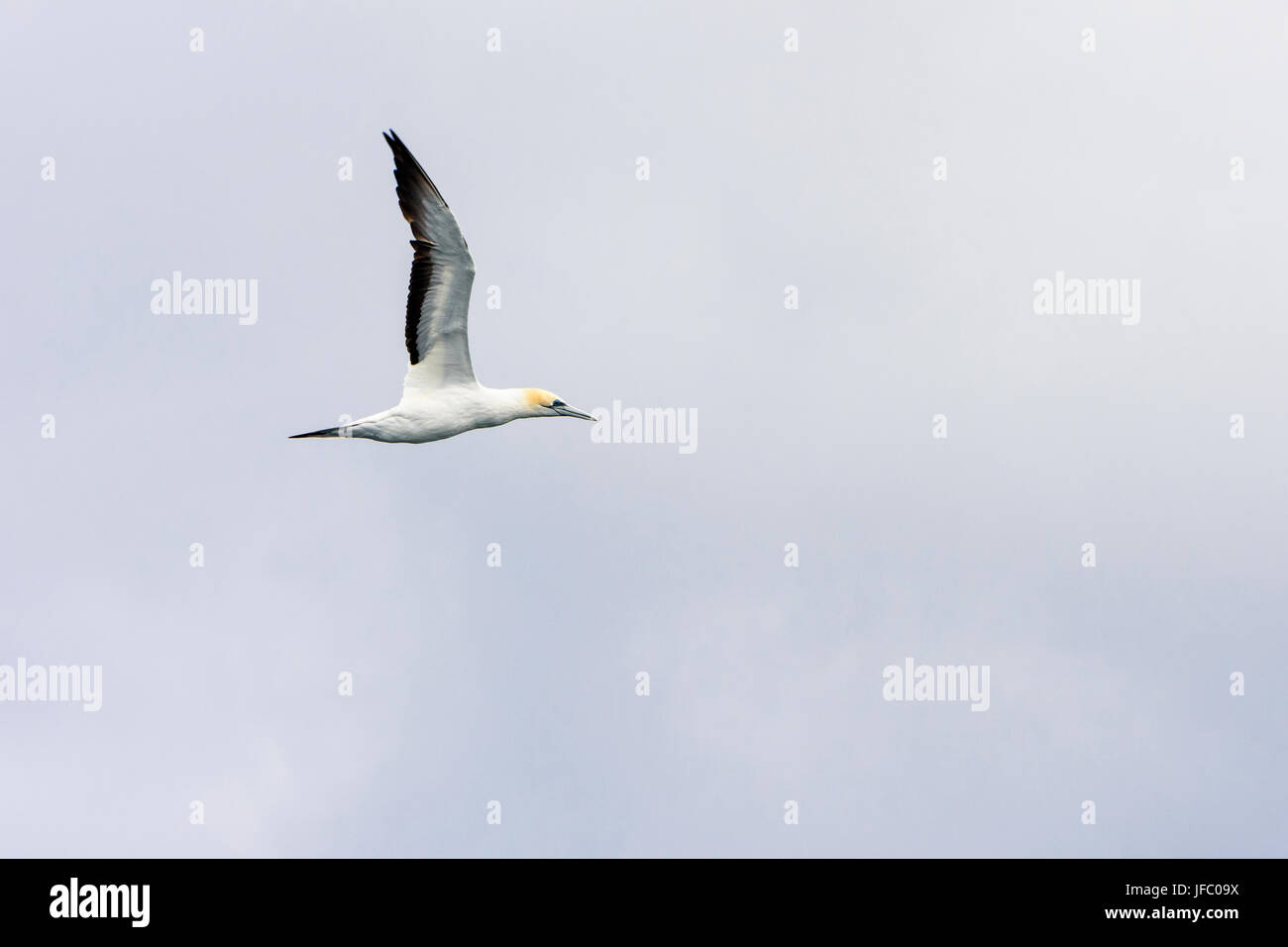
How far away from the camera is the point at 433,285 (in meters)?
33.1

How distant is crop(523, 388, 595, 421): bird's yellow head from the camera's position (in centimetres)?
3466

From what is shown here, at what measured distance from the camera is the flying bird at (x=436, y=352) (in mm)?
32469

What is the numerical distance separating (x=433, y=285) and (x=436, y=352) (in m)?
1.42

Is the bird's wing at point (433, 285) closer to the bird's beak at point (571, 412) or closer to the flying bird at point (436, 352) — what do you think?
the flying bird at point (436, 352)

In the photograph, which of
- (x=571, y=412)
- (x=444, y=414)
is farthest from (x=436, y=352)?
(x=571, y=412)

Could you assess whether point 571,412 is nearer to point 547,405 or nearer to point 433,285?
point 547,405

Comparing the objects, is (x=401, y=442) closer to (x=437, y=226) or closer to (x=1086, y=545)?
(x=437, y=226)

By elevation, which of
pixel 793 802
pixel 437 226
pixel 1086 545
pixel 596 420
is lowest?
pixel 793 802

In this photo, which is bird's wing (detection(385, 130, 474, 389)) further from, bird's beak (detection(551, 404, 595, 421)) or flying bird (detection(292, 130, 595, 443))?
bird's beak (detection(551, 404, 595, 421))

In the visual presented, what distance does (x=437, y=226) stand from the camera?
1281 inches

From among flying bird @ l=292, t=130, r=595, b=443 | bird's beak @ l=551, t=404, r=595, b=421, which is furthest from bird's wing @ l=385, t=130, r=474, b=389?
bird's beak @ l=551, t=404, r=595, b=421

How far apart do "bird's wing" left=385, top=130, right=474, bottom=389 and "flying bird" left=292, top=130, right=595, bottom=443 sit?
19 millimetres

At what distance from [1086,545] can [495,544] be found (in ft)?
57.1
